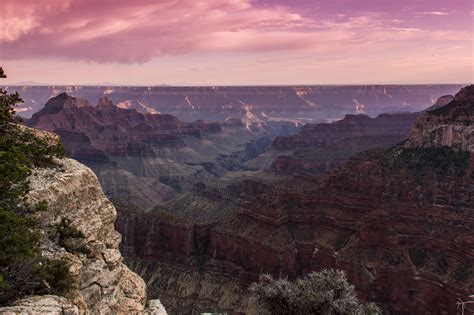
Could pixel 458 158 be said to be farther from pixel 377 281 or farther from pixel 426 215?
pixel 377 281

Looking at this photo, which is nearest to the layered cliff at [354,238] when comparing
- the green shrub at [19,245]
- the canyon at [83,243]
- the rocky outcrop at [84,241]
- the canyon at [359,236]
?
the canyon at [359,236]

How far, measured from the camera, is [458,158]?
7506 centimetres

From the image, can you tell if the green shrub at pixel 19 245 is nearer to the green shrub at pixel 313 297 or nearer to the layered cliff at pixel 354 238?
the green shrub at pixel 313 297

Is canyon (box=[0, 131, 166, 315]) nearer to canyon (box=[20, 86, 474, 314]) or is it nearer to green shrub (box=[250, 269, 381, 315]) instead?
green shrub (box=[250, 269, 381, 315])

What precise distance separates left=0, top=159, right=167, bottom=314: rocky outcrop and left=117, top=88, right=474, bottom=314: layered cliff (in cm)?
4687

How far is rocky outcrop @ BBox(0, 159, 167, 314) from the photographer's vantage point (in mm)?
23652

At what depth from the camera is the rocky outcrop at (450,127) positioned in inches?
2987

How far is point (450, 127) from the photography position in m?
78.7

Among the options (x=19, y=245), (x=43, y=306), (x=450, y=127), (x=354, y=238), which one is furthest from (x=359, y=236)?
(x=19, y=245)

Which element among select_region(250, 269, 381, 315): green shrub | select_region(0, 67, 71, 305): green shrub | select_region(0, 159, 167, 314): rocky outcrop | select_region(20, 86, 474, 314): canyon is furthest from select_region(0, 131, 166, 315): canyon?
select_region(20, 86, 474, 314): canyon

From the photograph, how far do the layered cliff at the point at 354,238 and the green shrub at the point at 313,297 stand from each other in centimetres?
2159

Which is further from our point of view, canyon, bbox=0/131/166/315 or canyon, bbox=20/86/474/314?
canyon, bbox=20/86/474/314

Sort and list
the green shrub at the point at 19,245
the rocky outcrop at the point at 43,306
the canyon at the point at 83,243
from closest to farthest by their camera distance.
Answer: the rocky outcrop at the point at 43,306 < the green shrub at the point at 19,245 < the canyon at the point at 83,243

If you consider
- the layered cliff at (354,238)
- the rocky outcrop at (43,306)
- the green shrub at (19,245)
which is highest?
the green shrub at (19,245)
